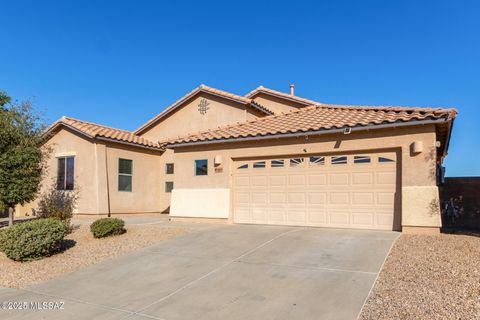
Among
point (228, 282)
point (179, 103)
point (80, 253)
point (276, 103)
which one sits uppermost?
point (276, 103)

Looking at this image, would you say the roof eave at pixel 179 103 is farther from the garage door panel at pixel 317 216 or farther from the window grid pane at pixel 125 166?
the garage door panel at pixel 317 216

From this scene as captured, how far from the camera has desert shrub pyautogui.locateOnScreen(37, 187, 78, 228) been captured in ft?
54.0

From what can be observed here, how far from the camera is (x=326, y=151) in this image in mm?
12039

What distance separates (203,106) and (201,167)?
6.05 meters

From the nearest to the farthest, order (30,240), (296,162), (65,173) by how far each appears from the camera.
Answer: (30,240), (296,162), (65,173)

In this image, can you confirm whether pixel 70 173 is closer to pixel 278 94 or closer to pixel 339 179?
pixel 278 94

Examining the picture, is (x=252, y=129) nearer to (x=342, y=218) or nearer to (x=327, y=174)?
(x=327, y=174)

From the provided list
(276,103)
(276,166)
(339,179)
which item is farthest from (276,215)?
(276,103)

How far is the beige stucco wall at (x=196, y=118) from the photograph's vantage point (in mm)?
18422

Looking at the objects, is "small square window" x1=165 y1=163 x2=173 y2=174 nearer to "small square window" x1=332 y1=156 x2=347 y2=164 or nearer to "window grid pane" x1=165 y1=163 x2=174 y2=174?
"window grid pane" x1=165 y1=163 x2=174 y2=174

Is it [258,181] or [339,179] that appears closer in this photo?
[339,179]

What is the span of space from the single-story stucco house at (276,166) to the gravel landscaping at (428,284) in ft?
8.34

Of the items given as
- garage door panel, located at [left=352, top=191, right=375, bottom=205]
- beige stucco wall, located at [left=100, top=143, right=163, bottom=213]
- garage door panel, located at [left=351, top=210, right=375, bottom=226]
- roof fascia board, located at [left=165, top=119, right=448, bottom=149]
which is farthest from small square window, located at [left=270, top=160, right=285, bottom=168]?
beige stucco wall, located at [left=100, top=143, right=163, bottom=213]

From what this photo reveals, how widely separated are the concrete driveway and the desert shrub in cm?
855
